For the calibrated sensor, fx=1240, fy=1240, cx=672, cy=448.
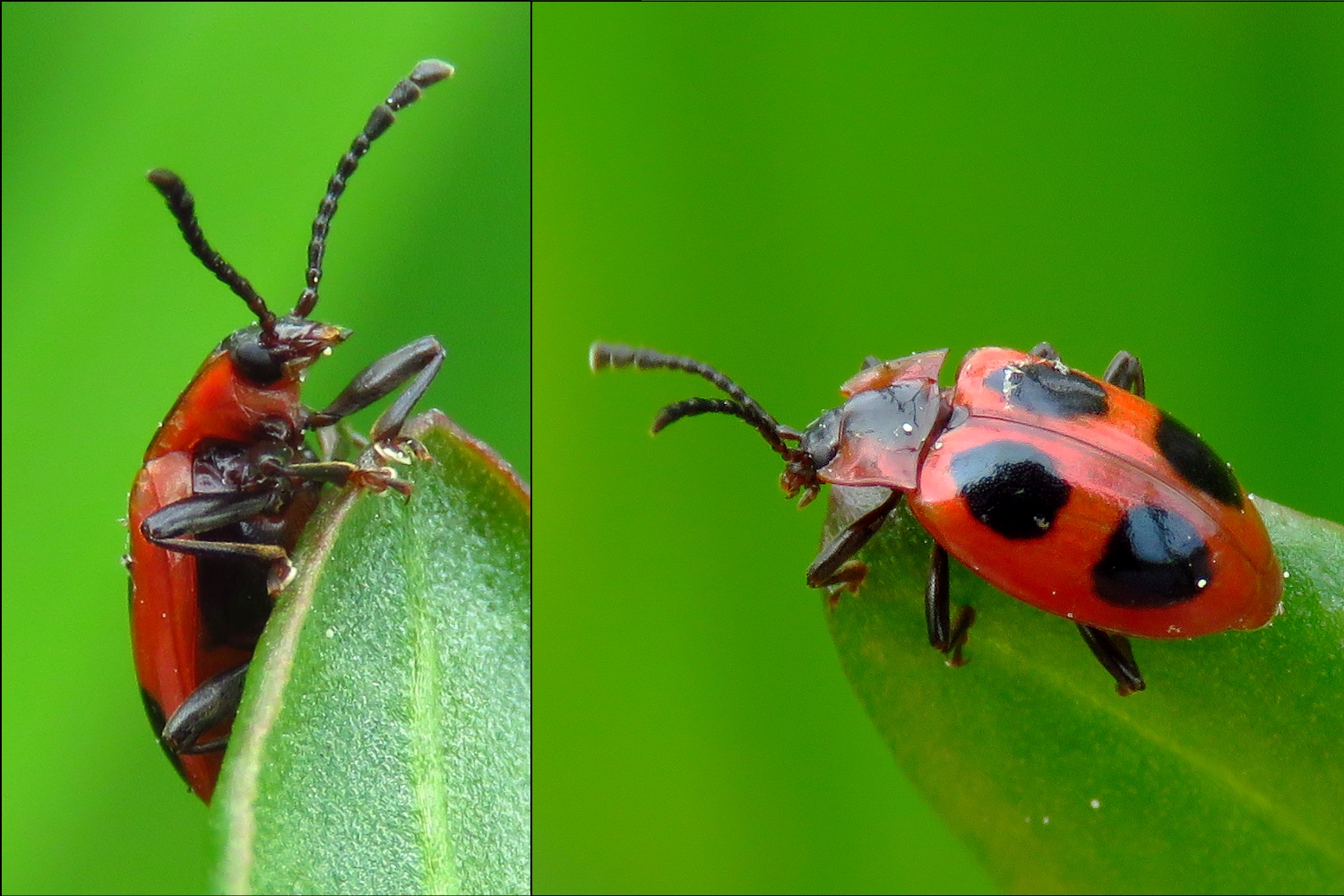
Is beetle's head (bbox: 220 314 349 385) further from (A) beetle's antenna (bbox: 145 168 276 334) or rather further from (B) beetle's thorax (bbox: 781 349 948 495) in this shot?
Result: (B) beetle's thorax (bbox: 781 349 948 495)

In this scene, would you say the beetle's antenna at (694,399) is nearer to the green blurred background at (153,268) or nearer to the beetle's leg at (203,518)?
the green blurred background at (153,268)

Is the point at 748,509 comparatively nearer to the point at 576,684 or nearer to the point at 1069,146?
the point at 576,684

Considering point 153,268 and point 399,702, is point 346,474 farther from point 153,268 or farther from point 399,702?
point 153,268

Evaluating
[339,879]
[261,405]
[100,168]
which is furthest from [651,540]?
[100,168]

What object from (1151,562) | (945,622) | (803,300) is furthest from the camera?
(803,300)

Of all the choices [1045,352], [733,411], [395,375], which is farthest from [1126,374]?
[395,375]

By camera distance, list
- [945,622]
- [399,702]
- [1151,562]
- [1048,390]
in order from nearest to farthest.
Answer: [399,702]
[945,622]
[1151,562]
[1048,390]
